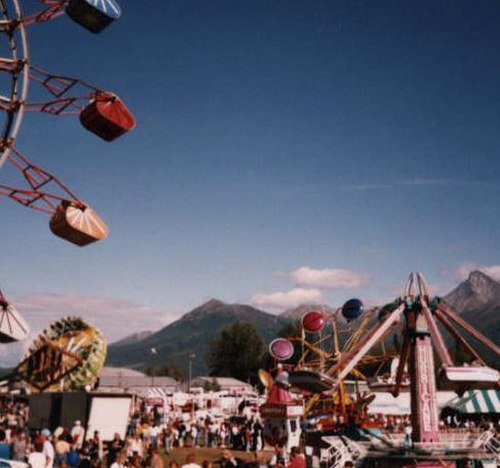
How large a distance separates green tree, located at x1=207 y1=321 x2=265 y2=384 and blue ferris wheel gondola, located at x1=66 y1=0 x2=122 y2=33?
95228 mm

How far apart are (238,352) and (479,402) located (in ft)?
255

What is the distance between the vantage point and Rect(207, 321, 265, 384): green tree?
111m

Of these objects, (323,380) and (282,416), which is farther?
(282,416)

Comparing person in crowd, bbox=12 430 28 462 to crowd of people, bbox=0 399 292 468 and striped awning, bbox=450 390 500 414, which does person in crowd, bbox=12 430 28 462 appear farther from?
striped awning, bbox=450 390 500 414

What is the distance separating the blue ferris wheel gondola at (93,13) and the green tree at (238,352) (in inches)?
3749

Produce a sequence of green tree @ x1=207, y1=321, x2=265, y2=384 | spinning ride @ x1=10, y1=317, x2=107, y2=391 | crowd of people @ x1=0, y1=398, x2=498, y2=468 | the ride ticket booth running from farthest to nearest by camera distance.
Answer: green tree @ x1=207, y1=321, x2=265, y2=384
spinning ride @ x1=10, y1=317, x2=107, y2=391
the ride ticket booth
crowd of people @ x1=0, y1=398, x2=498, y2=468

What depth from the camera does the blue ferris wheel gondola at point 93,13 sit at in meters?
18.6

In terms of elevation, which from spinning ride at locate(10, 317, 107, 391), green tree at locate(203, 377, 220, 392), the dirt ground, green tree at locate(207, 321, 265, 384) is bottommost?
the dirt ground

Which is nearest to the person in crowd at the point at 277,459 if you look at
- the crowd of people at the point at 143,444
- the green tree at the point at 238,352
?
the crowd of people at the point at 143,444

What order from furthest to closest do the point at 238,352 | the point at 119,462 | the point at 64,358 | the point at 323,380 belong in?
the point at 238,352, the point at 64,358, the point at 323,380, the point at 119,462

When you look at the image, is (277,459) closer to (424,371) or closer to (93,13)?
(424,371)

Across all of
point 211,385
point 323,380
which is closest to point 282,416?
point 323,380

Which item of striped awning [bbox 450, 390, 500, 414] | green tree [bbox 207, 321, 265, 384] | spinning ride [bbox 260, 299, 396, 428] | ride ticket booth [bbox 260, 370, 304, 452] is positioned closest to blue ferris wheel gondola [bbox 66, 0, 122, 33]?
spinning ride [bbox 260, 299, 396, 428]

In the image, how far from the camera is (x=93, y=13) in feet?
61.3
